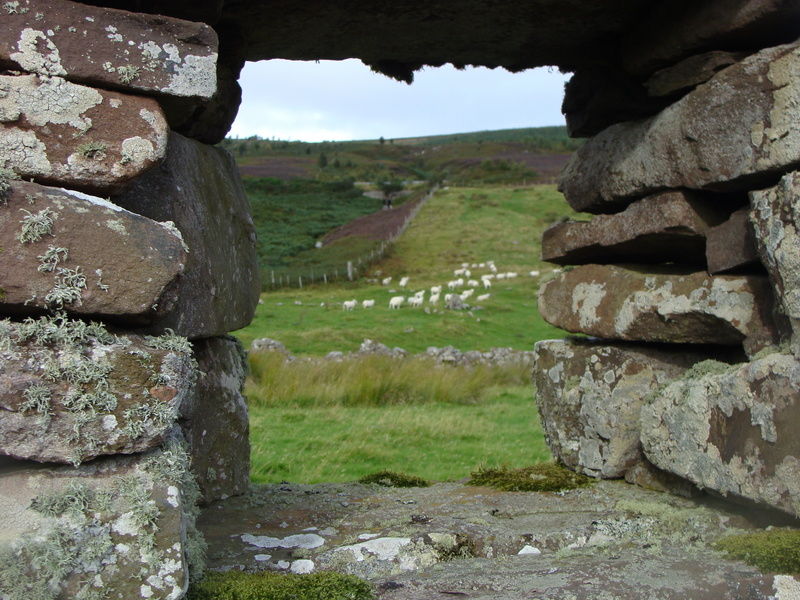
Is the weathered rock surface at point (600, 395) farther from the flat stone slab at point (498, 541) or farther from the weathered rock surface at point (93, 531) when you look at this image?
the weathered rock surface at point (93, 531)

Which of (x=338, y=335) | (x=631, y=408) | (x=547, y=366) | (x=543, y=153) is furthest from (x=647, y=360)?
(x=543, y=153)

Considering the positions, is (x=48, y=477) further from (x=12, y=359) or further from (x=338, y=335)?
(x=338, y=335)

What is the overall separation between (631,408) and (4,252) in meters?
3.92

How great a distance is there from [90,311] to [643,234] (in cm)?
355

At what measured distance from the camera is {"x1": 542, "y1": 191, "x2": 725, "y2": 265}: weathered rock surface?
4.59 metres

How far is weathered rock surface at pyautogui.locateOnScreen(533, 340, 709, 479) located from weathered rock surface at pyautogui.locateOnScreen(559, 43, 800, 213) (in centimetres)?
113

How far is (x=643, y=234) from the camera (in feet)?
15.9

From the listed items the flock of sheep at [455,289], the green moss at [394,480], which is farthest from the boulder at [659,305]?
the flock of sheep at [455,289]

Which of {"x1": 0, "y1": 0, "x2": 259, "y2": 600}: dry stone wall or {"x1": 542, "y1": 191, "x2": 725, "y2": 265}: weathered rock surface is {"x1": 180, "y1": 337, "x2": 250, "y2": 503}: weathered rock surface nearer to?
{"x1": 0, "y1": 0, "x2": 259, "y2": 600}: dry stone wall

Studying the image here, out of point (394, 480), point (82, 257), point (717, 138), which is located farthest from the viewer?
point (394, 480)

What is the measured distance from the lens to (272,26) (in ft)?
15.5

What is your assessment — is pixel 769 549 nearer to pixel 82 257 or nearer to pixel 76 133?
pixel 82 257

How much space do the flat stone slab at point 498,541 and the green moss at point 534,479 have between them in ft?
0.43

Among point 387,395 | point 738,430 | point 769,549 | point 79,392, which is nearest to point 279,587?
point 79,392
